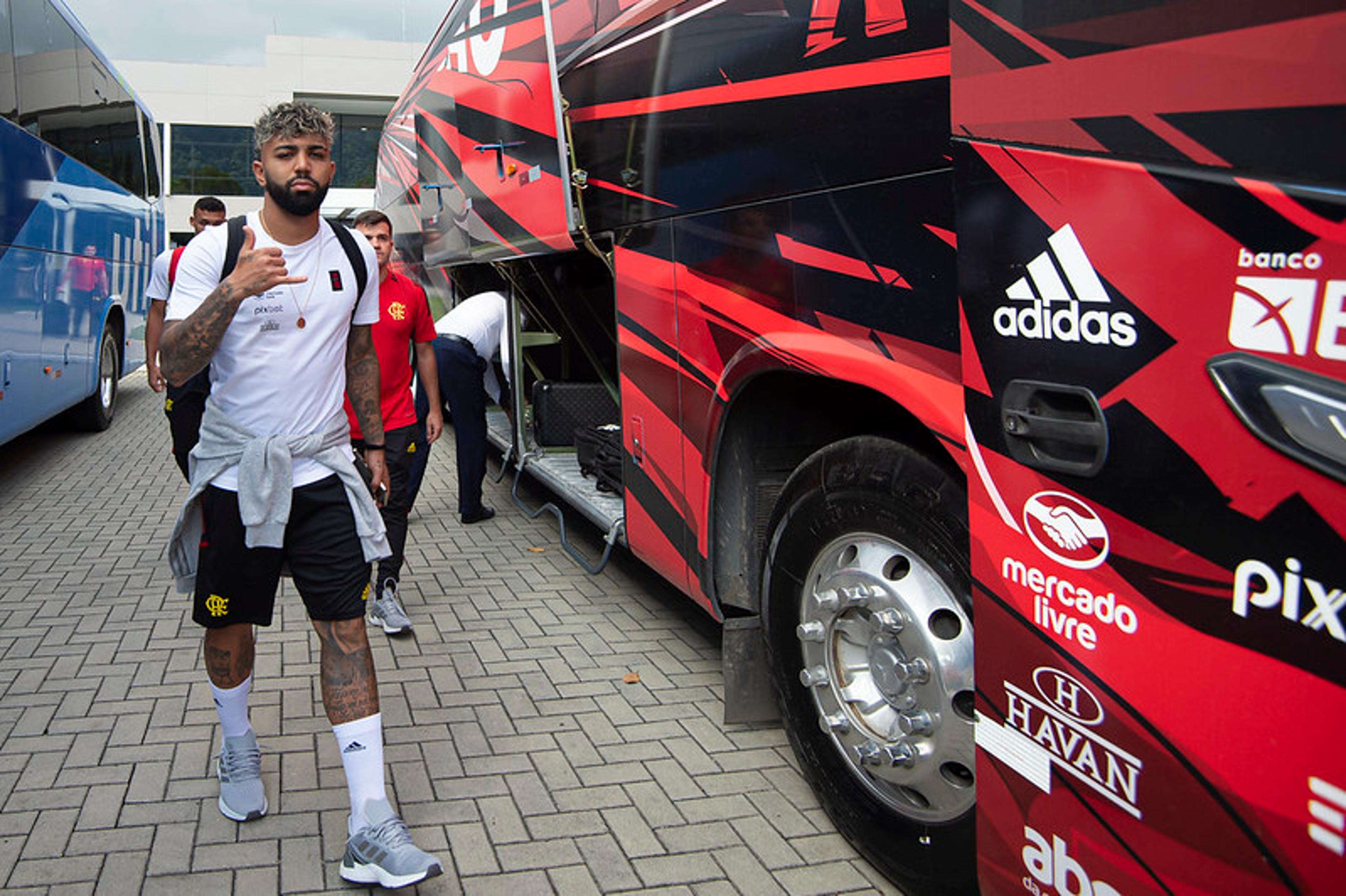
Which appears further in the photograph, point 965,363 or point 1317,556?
point 965,363

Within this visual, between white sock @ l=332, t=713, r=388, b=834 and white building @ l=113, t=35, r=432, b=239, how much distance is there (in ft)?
139

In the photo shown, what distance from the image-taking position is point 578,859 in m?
3.07

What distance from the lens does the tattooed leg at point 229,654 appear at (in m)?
3.25

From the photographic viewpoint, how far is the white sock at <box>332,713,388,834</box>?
2.98 m

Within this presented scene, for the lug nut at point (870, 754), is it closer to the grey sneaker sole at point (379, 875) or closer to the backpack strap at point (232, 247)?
the grey sneaker sole at point (379, 875)

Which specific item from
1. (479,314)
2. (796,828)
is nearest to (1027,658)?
(796,828)

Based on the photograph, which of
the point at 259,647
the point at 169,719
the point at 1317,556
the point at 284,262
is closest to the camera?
the point at 1317,556

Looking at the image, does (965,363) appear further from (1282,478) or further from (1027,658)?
(1282,478)

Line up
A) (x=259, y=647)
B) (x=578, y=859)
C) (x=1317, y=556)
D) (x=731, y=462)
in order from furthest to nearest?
(x=259, y=647)
(x=731, y=462)
(x=578, y=859)
(x=1317, y=556)

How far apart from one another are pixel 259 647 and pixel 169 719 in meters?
0.83

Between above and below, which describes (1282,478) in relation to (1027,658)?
above

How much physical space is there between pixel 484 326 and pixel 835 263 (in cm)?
458

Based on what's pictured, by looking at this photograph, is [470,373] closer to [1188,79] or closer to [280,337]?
[280,337]

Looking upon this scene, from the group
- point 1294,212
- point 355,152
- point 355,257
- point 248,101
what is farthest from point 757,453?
point 248,101
